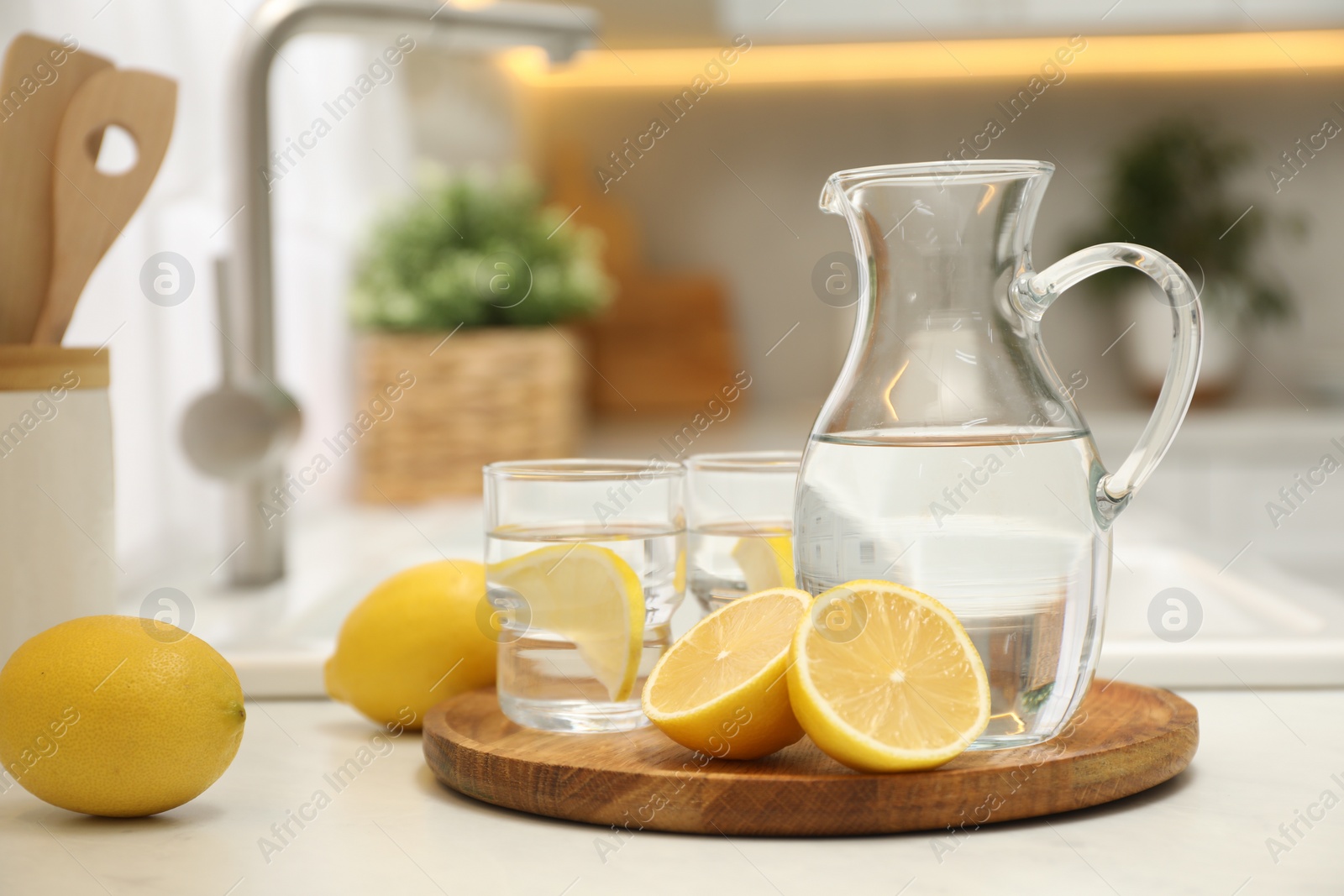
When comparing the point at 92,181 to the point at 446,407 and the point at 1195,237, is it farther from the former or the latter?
the point at 1195,237

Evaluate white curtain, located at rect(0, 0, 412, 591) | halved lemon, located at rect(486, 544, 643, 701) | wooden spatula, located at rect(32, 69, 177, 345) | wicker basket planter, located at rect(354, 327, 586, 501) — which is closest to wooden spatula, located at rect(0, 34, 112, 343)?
wooden spatula, located at rect(32, 69, 177, 345)

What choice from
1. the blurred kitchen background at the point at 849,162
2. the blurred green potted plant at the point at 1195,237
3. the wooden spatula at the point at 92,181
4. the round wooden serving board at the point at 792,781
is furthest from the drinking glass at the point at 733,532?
the blurred green potted plant at the point at 1195,237

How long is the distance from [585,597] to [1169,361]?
0.93 feet

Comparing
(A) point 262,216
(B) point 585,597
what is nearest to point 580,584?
(B) point 585,597

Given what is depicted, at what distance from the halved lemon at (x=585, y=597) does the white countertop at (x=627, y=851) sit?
89 mm

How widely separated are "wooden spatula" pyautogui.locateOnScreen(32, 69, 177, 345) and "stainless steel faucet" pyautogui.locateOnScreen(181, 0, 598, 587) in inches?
10.3

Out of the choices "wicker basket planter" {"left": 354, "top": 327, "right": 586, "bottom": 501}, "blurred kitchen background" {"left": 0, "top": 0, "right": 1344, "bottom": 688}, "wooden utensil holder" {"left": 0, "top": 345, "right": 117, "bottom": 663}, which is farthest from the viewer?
"blurred kitchen background" {"left": 0, "top": 0, "right": 1344, "bottom": 688}

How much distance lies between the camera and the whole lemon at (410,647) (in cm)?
71

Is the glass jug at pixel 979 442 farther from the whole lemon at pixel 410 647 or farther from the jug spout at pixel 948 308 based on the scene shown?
the whole lemon at pixel 410 647

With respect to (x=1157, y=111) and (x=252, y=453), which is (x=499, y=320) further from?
(x=1157, y=111)

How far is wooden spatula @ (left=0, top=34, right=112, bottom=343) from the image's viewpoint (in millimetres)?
762

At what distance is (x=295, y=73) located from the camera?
67.7 inches

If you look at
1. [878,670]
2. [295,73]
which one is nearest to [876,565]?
[878,670]

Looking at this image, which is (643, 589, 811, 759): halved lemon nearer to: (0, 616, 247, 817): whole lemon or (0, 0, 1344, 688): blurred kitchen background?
(0, 616, 247, 817): whole lemon
